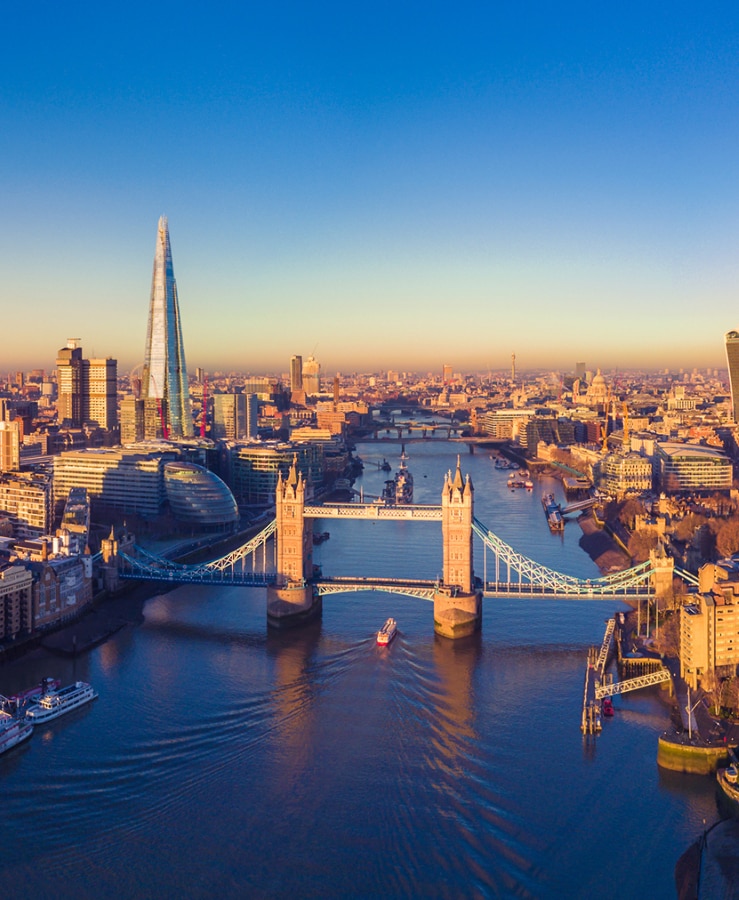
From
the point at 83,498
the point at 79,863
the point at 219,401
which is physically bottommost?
the point at 79,863

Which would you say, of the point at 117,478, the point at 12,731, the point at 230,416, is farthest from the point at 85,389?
the point at 12,731

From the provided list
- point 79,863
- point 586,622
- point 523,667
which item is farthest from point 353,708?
point 586,622

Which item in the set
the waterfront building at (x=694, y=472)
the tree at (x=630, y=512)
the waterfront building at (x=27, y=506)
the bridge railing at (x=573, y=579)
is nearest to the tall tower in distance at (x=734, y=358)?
the waterfront building at (x=694, y=472)

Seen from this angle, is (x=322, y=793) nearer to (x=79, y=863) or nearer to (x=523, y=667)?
(x=79, y=863)

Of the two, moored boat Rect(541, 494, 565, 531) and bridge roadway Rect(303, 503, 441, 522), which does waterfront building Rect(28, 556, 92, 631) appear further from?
moored boat Rect(541, 494, 565, 531)

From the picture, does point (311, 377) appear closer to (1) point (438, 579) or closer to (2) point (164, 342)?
(2) point (164, 342)

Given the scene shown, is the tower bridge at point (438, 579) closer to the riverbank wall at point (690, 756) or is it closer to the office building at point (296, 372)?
the riverbank wall at point (690, 756)

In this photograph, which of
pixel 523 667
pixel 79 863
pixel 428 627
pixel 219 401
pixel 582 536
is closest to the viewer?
pixel 79 863

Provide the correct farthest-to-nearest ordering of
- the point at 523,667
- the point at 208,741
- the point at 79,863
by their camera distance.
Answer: the point at 523,667, the point at 208,741, the point at 79,863
